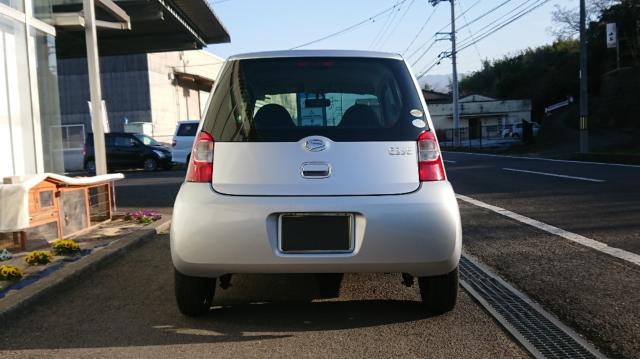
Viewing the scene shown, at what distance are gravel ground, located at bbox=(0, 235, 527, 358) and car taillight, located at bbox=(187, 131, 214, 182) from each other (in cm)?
95

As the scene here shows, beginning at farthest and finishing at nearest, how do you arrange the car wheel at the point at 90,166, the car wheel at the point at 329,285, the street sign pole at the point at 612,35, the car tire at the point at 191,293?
the street sign pole at the point at 612,35 < the car wheel at the point at 90,166 < the car wheel at the point at 329,285 < the car tire at the point at 191,293

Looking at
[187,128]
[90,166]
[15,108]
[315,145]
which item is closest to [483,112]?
[187,128]

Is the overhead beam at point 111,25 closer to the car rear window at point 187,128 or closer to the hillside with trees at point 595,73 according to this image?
the car rear window at point 187,128

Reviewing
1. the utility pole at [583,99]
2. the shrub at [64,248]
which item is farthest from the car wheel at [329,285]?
the utility pole at [583,99]

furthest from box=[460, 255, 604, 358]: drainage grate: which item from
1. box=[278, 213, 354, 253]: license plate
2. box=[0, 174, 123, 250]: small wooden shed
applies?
box=[0, 174, 123, 250]: small wooden shed

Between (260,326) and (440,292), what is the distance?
1161mm

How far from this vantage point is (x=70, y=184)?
7102 mm

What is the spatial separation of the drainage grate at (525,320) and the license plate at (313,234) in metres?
1.15

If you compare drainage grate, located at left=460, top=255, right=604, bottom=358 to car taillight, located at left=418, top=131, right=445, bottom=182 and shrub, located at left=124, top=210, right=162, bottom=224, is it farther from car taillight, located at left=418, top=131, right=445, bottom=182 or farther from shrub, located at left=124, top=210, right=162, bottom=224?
shrub, located at left=124, top=210, right=162, bottom=224

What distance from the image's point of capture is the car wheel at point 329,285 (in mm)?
4539

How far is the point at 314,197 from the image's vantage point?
138 inches

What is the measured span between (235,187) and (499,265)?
288 cm

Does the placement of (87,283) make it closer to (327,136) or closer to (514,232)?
(327,136)

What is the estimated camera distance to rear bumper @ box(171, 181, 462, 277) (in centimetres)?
347
